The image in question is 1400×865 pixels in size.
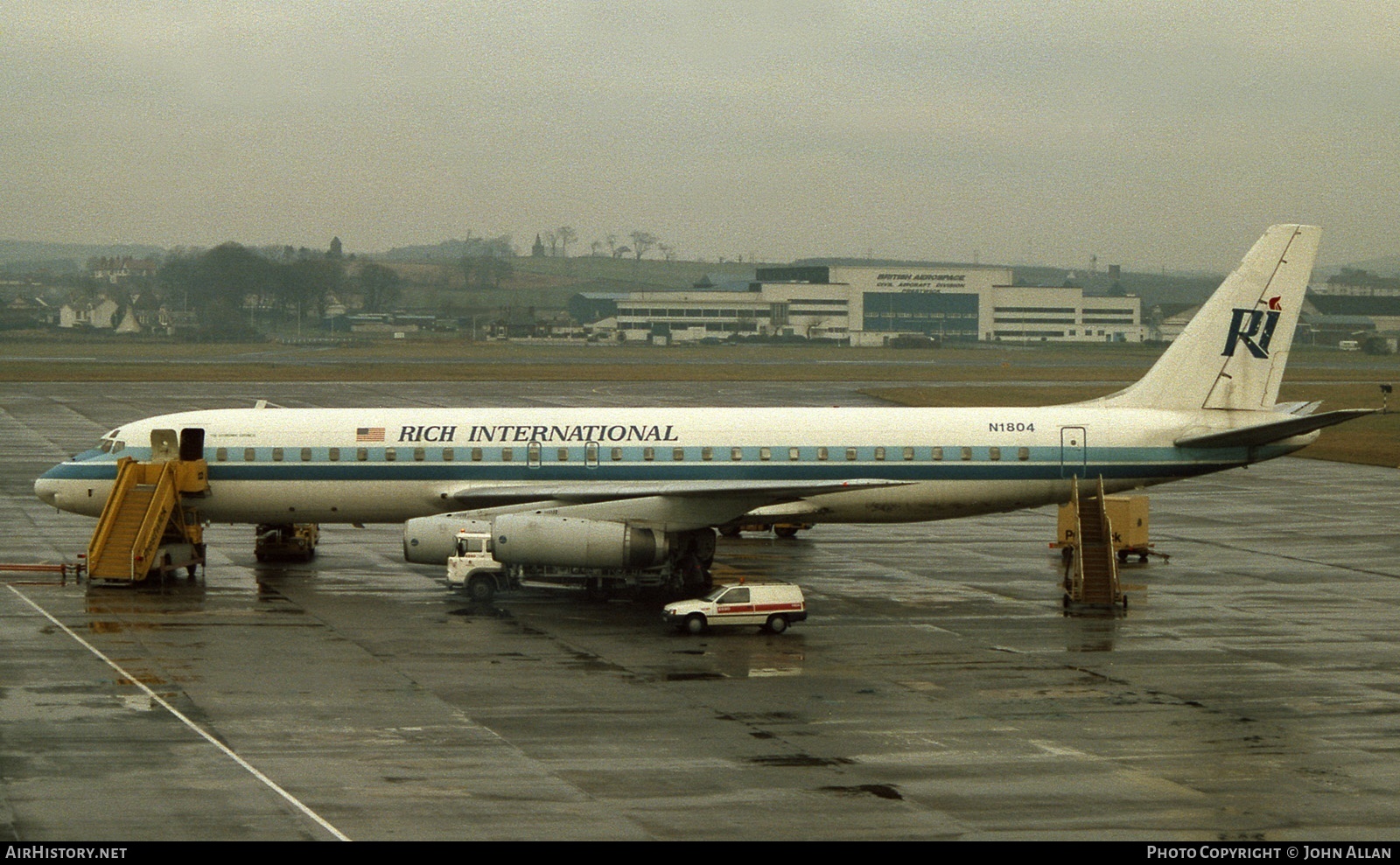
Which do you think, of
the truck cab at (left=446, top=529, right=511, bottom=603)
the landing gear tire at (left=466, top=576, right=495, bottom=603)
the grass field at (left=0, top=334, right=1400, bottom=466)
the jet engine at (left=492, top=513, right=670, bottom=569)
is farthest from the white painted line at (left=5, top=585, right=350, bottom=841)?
the grass field at (left=0, top=334, right=1400, bottom=466)

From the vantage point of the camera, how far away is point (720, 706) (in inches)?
1069

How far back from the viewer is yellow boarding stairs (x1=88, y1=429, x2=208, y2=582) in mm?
38938

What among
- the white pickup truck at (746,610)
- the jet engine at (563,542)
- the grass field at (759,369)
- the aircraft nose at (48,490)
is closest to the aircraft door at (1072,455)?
the white pickup truck at (746,610)

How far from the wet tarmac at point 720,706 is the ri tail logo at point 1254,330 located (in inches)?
242

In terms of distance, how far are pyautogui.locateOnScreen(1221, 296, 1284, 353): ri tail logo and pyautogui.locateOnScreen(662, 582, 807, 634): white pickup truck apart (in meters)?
16.7

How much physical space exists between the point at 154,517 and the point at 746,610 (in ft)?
52.0

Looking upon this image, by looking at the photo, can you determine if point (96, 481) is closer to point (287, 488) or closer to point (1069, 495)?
point (287, 488)

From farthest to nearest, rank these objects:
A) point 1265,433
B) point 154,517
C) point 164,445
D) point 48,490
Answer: point 48,490 → point 164,445 → point 1265,433 → point 154,517

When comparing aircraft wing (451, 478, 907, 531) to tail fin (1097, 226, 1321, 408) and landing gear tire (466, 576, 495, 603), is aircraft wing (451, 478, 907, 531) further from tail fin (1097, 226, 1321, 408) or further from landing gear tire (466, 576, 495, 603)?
tail fin (1097, 226, 1321, 408)

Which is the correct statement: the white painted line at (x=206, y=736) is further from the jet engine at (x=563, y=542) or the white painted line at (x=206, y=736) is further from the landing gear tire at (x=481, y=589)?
the jet engine at (x=563, y=542)

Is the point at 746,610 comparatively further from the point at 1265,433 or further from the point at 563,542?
the point at 1265,433

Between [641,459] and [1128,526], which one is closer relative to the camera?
[641,459]

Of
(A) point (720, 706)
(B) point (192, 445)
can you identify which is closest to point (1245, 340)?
(A) point (720, 706)

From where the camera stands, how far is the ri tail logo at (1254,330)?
143 ft
